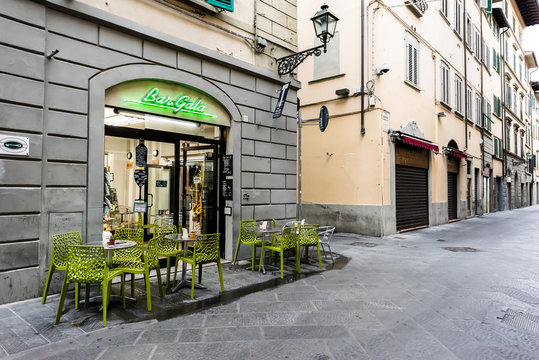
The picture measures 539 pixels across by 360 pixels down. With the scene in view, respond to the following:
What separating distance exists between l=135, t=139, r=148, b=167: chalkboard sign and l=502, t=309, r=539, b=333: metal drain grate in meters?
5.78

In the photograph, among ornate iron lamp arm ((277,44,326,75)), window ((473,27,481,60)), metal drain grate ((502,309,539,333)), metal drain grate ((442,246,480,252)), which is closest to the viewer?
metal drain grate ((502,309,539,333))

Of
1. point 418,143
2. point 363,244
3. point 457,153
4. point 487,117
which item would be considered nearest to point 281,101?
point 363,244

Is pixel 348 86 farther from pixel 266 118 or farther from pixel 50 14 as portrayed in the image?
pixel 50 14

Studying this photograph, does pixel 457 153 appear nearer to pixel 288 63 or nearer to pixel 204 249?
pixel 288 63

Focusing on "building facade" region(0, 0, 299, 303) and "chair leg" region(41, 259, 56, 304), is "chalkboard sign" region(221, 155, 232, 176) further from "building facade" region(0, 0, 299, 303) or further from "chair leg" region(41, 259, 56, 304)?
"chair leg" region(41, 259, 56, 304)

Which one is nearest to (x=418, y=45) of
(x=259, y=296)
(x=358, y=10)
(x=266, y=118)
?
(x=358, y=10)

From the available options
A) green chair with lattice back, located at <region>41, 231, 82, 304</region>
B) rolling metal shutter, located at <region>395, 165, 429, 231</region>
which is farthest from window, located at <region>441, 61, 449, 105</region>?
green chair with lattice back, located at <region>41, 231, 82, 304</region>

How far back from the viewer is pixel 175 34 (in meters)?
6.41

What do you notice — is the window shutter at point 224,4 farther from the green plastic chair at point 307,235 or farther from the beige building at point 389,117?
the green plastic chair at point 307,235

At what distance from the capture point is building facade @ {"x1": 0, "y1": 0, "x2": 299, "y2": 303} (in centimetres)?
465

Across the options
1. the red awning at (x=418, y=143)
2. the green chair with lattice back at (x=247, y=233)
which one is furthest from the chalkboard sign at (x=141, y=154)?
the red awning at (x=418, y=143)

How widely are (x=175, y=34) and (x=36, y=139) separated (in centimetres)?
298

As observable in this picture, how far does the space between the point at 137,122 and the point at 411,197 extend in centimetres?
1036

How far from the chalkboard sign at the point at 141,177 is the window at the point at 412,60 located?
10084mm
